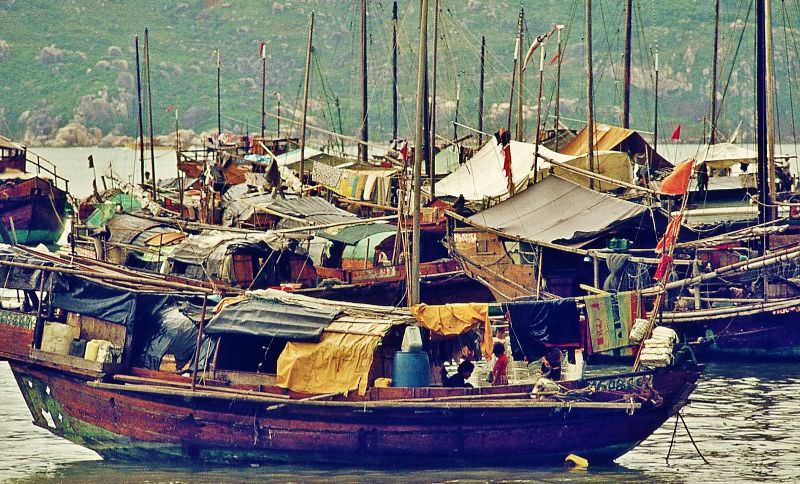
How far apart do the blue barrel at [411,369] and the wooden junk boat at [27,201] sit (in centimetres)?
4296

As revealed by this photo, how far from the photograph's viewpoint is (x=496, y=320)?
29984mm

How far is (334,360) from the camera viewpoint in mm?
25250

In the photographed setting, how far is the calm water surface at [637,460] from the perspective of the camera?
82.4 ft

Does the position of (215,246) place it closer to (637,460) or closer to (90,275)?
(90,275)

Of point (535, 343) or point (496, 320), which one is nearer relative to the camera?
point (535, 343)

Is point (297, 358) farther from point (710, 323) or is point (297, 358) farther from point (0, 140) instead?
point (0, 140)

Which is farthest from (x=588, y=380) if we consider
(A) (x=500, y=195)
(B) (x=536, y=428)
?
(A) (x=500, y=195)

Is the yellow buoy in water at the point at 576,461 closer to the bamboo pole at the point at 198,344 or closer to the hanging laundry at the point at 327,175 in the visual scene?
the bamboo pole at the point at 198,344

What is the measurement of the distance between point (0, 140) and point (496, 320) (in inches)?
1791

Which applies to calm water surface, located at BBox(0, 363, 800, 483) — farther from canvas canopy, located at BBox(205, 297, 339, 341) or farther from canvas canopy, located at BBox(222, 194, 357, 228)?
canvas canopy, located at BBox(222, 194, 357, 228)

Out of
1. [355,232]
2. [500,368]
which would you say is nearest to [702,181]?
[355,232]

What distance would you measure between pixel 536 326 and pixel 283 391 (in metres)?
4.76

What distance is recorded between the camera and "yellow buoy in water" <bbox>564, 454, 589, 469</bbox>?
25.4 metres

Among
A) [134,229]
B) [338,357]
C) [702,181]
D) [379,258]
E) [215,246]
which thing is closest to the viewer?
[338,357]
